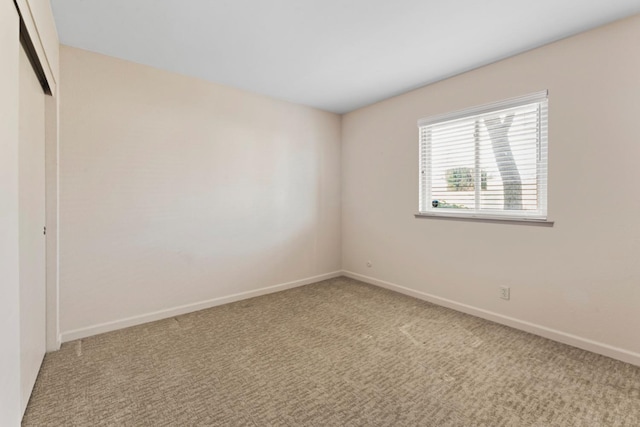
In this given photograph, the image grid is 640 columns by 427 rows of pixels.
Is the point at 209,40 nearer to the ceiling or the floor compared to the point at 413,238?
nearer to the ceiling

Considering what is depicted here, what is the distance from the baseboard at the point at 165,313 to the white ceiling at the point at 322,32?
234 centimetres

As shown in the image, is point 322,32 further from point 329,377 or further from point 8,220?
point 329,377

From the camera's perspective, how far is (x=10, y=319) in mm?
1143

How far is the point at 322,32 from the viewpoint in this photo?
7.43 ft

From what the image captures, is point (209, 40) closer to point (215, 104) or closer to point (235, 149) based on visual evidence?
point (215, 104)

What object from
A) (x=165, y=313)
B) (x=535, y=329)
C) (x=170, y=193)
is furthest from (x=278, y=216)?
(x=535, y=329)

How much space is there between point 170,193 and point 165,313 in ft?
3.85

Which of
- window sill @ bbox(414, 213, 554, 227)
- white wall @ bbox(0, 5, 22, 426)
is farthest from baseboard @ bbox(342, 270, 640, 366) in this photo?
white wall @ bbox(0, 5, 22, 426)

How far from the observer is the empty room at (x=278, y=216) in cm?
171

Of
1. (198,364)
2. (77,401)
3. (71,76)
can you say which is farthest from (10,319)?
(71,76)

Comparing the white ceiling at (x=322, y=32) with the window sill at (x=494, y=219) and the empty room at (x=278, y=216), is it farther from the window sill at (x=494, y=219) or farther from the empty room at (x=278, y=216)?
the window sill at (x=494, y=219)

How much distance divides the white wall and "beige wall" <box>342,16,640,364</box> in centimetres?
323

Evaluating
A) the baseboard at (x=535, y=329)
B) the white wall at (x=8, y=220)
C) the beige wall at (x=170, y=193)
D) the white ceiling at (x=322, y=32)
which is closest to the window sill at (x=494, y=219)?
the baseboard at (x=535, y=329)

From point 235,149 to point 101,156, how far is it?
4.09ft
